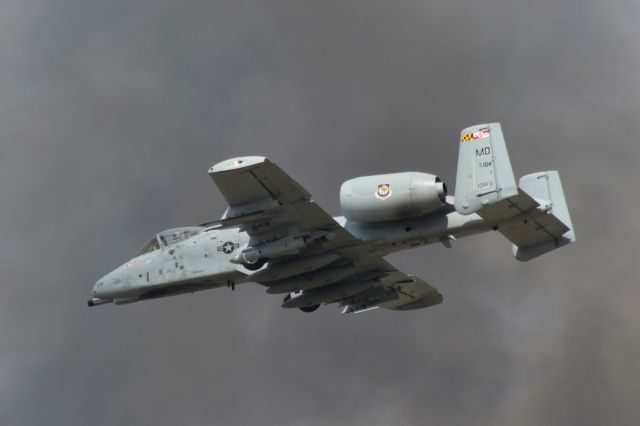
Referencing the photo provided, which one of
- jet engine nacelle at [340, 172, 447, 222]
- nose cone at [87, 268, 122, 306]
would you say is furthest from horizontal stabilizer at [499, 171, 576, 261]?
nose cone at [87, 268, 122, 306]

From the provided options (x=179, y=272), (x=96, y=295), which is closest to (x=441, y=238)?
(x=179, y=272)

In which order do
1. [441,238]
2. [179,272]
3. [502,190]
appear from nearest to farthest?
[502,190] < [441,238] < [179,272]

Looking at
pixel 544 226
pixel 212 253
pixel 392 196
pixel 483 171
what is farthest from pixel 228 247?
pixel 544 226

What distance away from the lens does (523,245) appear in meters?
53.7

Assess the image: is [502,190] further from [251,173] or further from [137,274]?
[137,274]

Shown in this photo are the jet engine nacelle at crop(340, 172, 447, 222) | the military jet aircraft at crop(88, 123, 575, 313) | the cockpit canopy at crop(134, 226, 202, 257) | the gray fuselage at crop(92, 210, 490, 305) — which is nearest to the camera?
the military jet aircraft at crop(88, 123, 575, 313)

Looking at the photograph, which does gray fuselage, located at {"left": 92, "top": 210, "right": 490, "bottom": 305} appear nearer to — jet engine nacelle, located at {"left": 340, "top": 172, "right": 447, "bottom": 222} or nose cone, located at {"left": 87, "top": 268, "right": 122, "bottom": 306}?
nose cone, located at {"left": 87, "top": 268, "right": 122, "bottom": 306}

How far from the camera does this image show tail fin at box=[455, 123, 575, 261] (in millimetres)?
49031

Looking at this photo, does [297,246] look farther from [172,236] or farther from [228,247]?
[172,236]

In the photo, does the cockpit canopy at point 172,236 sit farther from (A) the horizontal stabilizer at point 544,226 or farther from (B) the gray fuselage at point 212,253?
(A) the horizontal stabilizer at point 544,226

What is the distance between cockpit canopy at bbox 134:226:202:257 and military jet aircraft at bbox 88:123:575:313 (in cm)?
4

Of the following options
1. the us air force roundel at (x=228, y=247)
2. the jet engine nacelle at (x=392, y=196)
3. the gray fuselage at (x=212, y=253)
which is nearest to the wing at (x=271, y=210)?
the gray fuselage at (x=212, y=253)

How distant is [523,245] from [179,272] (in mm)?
13799

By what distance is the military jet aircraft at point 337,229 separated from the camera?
49.6m
